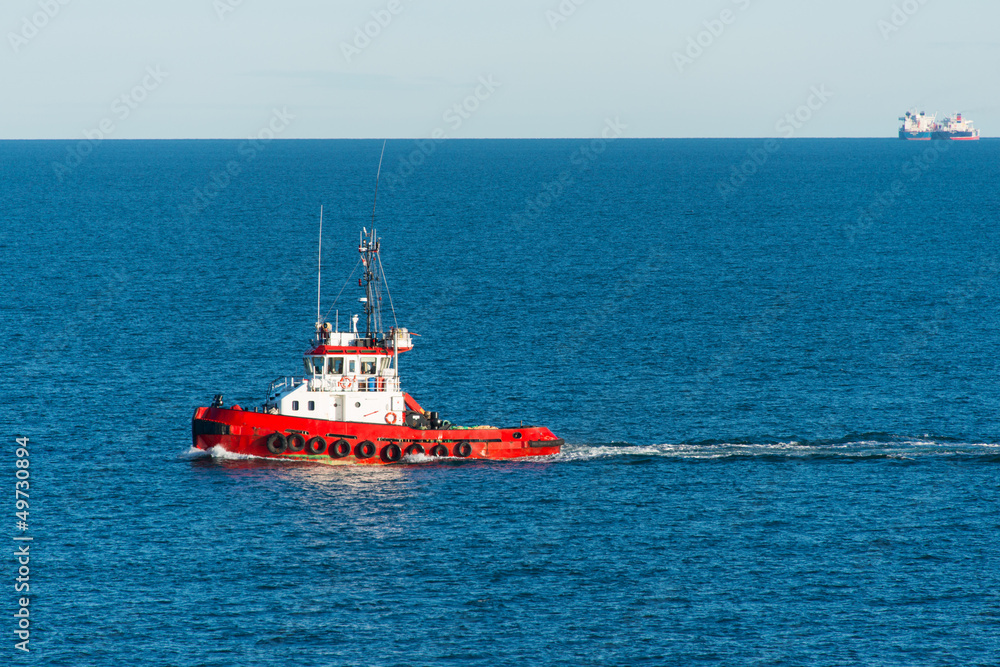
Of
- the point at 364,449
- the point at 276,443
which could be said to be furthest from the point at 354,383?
the point at 276,443

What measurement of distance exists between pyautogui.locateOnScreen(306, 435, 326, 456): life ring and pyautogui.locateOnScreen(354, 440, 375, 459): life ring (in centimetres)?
180

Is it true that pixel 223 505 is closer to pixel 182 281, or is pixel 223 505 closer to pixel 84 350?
pixel 84 350

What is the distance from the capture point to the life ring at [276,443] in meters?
67.9

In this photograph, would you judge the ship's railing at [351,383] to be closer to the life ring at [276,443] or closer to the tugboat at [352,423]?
the tugboat at [352,423]

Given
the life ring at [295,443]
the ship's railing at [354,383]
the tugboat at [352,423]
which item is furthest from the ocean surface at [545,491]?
the ship's railing at [354,383]

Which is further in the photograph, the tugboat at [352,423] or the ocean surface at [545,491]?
the tugboat at [352,423]

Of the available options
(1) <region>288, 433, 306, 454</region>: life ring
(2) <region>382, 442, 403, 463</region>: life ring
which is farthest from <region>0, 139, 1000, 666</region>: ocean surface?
(1) <region>288, 433, 306, 454</region>: life ring

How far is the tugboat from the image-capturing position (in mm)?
68125

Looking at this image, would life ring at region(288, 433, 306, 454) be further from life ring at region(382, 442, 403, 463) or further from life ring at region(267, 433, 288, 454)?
life ring at region(382, 442, 403, 463)

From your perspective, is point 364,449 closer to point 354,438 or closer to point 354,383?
point 354,438

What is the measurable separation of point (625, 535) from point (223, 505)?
19.9 meters

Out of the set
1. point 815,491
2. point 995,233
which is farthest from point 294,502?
point 995,233

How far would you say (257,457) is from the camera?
68562mm

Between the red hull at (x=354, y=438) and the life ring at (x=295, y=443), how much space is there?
0.08 metres
